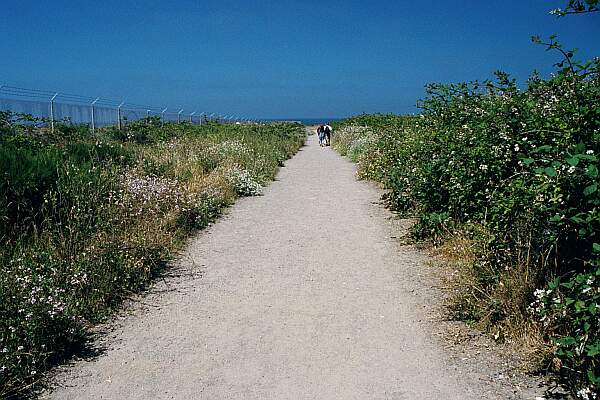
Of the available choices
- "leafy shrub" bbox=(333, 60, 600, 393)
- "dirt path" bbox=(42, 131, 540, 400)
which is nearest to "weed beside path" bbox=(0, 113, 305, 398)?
"dirt path" bbox=(42, 131, 540, 400)

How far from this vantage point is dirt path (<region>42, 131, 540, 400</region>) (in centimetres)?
397

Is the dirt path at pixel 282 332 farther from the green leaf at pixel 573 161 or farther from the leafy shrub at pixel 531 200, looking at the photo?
the green leaf at pixel 573 161

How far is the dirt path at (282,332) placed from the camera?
3975mm

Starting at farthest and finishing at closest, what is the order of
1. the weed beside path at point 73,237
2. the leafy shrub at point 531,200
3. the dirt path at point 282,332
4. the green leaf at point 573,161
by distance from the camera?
the weed beside path at point 73,237
the dirt path at point 282,332
the leafy shrub at point 531,200
the green leaf at point 573,161

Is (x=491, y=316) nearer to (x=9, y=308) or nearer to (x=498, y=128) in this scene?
(x=498, y=128)

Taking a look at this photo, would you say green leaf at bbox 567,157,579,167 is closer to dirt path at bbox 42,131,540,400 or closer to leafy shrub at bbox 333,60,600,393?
leafy shrub at bbox 333,60,600,393

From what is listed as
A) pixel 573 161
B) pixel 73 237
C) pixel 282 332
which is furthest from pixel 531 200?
pixel 73 237

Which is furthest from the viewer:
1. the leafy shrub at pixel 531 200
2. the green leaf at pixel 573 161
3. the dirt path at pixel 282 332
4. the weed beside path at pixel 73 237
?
the weed beside path at pixel 73 237

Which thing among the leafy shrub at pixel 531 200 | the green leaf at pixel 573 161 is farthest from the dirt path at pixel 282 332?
the green leaf at pixel 573 161

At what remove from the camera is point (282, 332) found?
494 cm

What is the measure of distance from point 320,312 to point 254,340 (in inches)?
34.6

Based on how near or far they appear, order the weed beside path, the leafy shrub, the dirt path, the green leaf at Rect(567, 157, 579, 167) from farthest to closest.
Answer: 1. the weed beside path
2. the dirt path
3. the leafy shrub
4. the green leaf at Rect(567, 157, 579, 167)

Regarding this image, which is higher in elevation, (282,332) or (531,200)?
(531,200)

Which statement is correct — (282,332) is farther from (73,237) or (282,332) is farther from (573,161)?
(73,237)
